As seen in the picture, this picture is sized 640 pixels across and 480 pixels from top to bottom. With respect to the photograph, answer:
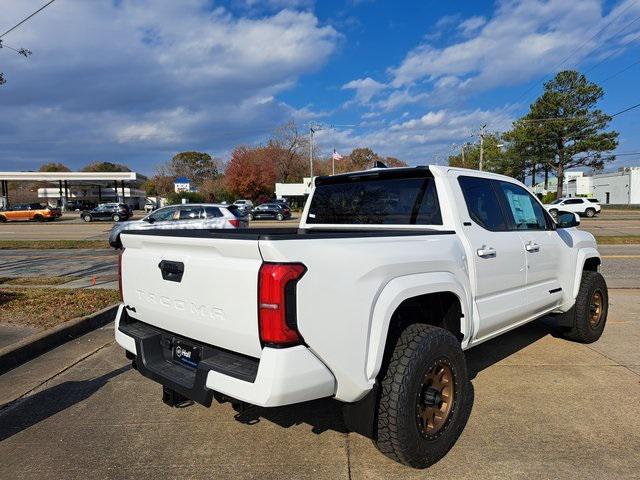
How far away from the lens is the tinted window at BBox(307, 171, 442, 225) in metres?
3.84

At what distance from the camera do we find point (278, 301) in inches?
92.4

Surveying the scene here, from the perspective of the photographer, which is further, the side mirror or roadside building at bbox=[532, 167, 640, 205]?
roadside building at bbox=[532, 167, 640, 205]

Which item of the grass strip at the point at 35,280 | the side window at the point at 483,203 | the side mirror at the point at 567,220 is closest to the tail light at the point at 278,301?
the side window at the point at 483,203

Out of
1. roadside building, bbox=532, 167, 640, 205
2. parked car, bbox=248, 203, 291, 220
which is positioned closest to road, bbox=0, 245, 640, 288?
parked car, bbox=248, 203, 291, 220

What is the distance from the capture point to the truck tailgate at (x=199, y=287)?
247 cm

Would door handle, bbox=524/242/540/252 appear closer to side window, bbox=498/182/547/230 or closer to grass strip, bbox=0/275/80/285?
side window, bbox=498/182/547/230

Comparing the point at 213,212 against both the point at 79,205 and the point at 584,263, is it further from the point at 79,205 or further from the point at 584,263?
the point at 79,205

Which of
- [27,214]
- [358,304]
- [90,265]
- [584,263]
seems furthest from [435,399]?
[27,214]

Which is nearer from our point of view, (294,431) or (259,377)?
(259,377)

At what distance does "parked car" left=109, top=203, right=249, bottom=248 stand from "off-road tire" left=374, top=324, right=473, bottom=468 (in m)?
13.5

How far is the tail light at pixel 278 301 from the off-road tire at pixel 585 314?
4.01 metres

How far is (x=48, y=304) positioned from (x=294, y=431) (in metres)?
5.29

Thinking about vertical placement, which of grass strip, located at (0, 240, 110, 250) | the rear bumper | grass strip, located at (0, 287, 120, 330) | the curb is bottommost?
the curb

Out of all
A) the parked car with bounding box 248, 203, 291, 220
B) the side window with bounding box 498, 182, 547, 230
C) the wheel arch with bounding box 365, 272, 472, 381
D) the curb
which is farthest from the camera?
the parked car with bounding box 248, 203, 291, 220
